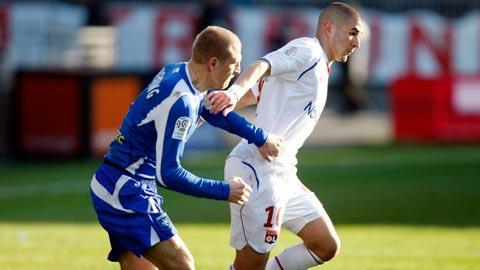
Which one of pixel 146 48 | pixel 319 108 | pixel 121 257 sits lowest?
pixel 146 48

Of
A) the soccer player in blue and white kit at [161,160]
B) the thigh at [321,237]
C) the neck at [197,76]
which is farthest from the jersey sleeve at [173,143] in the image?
the thigh at [321,237]

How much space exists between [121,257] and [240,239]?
0.90m

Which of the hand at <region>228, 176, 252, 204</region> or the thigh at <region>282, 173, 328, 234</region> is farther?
the thigh at <region>282, 173, 328, 234</region>

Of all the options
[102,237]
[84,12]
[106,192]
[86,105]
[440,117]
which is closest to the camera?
[106,192]

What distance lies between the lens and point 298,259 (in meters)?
10.1

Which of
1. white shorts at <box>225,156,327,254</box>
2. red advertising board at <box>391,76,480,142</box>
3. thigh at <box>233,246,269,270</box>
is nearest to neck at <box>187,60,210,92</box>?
white shorts at <box>225,156,327,254</box>

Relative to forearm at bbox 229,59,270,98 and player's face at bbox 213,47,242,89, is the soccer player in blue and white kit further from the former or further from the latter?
forearm at bbox 229,59,270,98

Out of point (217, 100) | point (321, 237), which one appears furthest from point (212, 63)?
point (321, 237)

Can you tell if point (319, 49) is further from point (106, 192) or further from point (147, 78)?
point (147, 78)

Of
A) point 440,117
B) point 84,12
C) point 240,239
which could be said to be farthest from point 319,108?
point 84,12

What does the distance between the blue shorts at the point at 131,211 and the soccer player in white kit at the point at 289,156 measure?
0.94 metres

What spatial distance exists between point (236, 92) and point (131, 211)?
1010mm

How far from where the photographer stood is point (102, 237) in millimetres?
14953

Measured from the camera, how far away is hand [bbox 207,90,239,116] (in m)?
8.95
